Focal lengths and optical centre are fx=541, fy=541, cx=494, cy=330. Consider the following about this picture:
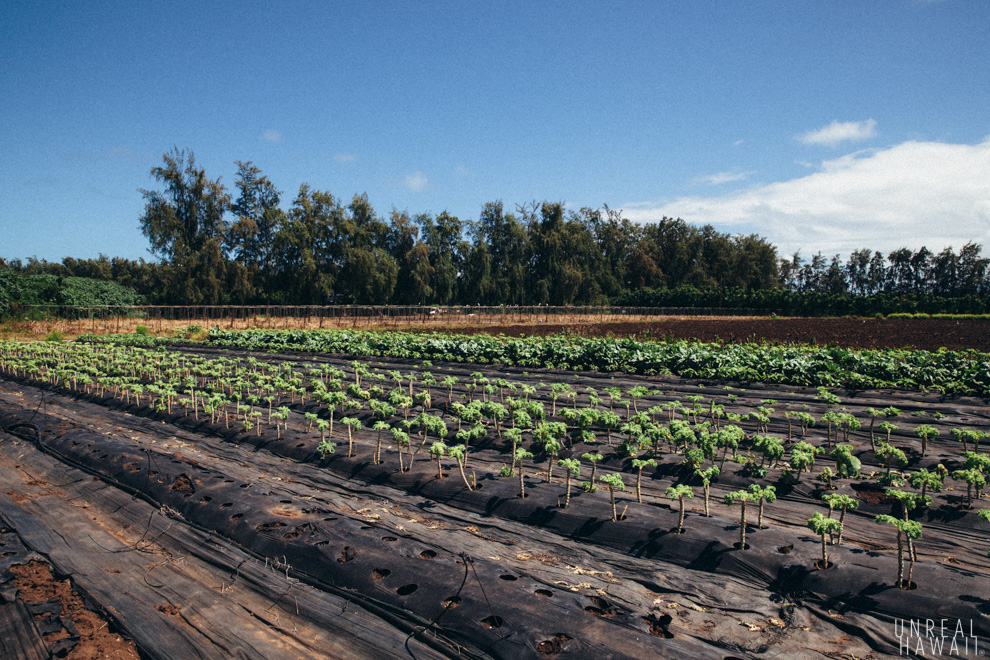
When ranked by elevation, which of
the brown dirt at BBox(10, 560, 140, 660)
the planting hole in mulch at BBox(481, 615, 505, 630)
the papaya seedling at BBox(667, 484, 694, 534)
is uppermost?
the papaya seedling at BBox(667, 484, 694, 534)

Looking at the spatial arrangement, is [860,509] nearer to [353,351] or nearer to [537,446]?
[537,446]

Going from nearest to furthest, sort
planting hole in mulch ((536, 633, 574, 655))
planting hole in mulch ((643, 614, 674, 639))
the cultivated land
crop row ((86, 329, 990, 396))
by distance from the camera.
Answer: planting hole in mulch ((536, 633, 574, 655))
planting hole in mulch ((643, 614, 674, 639))
crop row ((86, 329, 990, 396))
the cultivated land

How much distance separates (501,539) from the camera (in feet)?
17.8

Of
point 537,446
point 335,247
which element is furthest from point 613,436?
point 335,247

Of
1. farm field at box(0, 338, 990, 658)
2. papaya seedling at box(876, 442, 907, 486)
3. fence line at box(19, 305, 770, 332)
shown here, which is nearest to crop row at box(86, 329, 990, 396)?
farm field at box(0, 338, 990, 658)

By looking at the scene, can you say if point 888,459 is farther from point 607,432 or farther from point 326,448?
point 326,448

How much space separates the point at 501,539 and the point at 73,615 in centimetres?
345

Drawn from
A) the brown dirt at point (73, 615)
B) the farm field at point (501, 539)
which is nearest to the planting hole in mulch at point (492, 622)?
the farm field at point (501, 539)

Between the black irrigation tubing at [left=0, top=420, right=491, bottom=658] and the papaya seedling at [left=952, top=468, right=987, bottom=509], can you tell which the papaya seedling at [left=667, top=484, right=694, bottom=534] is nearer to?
the black irrigation tubing at [left=0, top=420, right=491, bottom=658]

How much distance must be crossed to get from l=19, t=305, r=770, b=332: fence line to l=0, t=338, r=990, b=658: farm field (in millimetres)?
30755

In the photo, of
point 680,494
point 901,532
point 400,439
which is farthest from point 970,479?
point 400,439

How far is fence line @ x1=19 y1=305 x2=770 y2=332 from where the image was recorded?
3503cm

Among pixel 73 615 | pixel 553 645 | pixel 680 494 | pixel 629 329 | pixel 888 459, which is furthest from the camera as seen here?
pixel 629 329

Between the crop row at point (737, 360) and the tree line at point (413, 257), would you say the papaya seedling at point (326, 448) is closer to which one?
the crop row at point (737, 360)
